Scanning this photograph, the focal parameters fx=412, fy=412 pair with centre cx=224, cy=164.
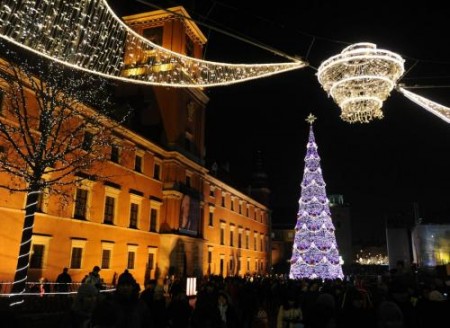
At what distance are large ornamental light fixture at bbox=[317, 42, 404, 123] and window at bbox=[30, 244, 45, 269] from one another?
16.7 meters

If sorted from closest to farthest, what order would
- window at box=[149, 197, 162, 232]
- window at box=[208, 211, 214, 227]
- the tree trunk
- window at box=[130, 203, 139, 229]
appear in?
the tree trunk → window at box=[130, 203, 139, 229] → window at box=[149, 197, 162, 232] → window at box=[208, 211, 214, 227]

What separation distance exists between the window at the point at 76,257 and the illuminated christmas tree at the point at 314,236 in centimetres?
1670

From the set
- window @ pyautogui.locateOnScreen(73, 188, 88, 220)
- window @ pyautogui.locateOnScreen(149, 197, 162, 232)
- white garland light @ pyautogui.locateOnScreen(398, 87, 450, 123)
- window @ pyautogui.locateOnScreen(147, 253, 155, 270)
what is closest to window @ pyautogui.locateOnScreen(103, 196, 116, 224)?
window @ pyautogui.locateOnScreen(73, 188, 88, 220)

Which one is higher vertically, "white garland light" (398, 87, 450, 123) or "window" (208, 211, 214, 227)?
"window" (208, 211, 214, 227)

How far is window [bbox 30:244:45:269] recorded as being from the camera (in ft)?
64.7

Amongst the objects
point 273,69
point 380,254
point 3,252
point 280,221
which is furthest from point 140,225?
point 380,254

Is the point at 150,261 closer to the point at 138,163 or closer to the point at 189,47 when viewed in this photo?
the point at 138,163

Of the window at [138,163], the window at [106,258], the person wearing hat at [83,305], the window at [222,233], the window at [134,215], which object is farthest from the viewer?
the window at [222,233]

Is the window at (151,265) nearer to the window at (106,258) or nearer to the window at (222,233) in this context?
the window at (106,258)

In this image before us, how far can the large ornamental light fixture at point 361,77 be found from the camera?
8.66m

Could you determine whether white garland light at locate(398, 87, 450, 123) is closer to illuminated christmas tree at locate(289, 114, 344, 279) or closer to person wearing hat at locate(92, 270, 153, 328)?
person wearing hat at locate(92, 270, 153, 328)

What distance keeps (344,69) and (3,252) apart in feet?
54.1

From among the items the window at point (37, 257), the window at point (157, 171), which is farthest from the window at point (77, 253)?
the window at point (157, 171)

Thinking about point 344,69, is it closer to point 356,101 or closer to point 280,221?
point 356,101
